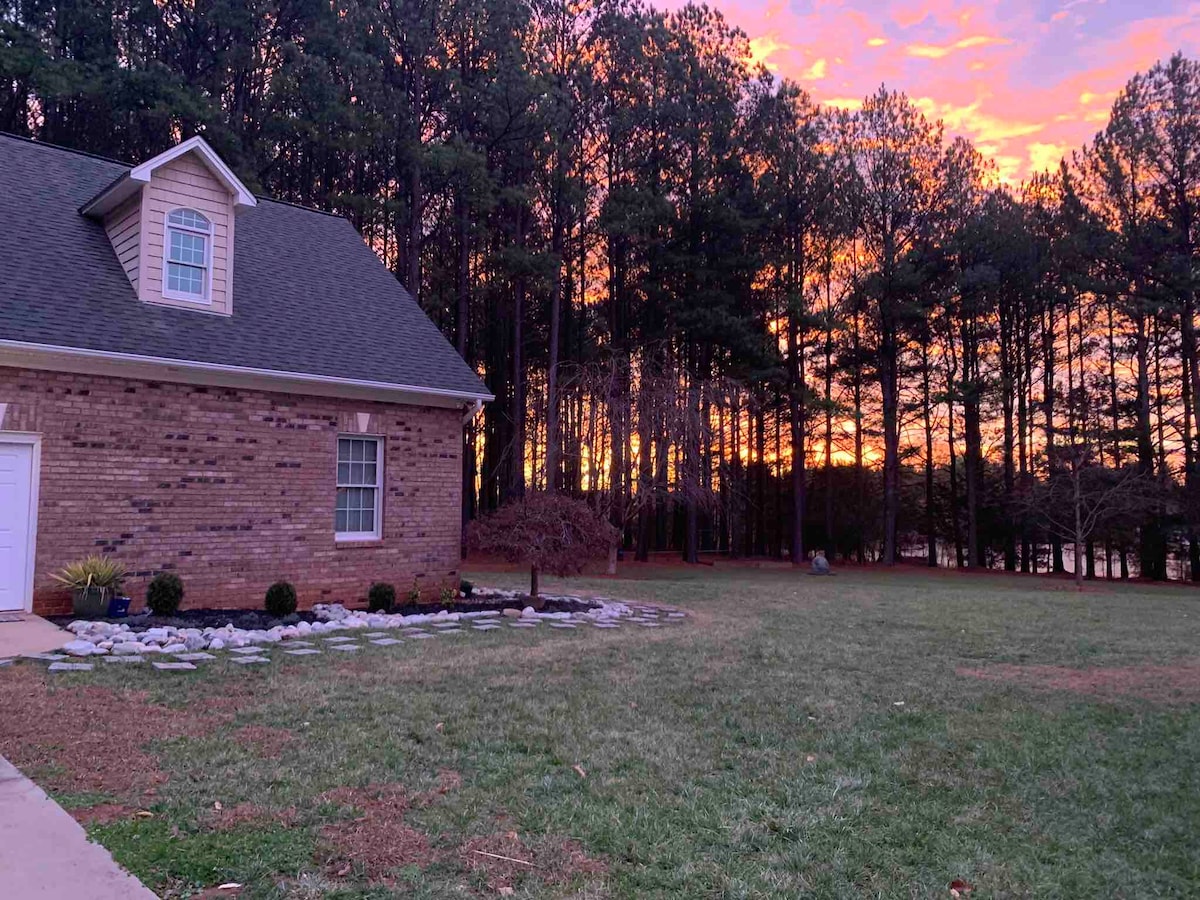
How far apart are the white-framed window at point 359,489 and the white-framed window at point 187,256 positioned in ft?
9.58

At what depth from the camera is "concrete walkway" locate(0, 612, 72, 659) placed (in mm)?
7620

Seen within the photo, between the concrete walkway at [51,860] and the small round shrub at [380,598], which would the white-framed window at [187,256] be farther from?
the concrete walkway at [51,860]

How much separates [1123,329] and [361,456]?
1083 inches

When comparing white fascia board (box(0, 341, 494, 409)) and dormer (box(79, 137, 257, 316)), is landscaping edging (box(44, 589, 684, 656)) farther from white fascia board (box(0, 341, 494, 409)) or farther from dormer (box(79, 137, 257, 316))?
dormer (box(79, 137, 257, 316))

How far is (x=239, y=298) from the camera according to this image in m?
12.4

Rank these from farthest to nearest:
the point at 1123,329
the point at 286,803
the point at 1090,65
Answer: the point at 1123,329
the point at 1090,65
the point at 286,803

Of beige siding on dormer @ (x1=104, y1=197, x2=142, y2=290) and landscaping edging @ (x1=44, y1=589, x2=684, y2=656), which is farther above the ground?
beige siding on dormer @ (x1=104, y1=197, x2=142, y2=290)

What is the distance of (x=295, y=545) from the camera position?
456 inches

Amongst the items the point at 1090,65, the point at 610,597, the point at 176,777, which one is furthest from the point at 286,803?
the point at 1090,65

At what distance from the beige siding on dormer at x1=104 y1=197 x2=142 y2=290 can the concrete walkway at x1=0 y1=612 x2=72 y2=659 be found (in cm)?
473

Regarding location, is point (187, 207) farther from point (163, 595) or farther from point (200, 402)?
point (163, 595)

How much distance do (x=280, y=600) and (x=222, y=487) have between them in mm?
1726

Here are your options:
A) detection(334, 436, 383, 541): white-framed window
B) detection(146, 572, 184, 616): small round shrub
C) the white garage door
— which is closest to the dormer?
detection(334, 436, 383, 541): white-framed window

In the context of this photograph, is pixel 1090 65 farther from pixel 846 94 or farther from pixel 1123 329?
pixel 1123 329
